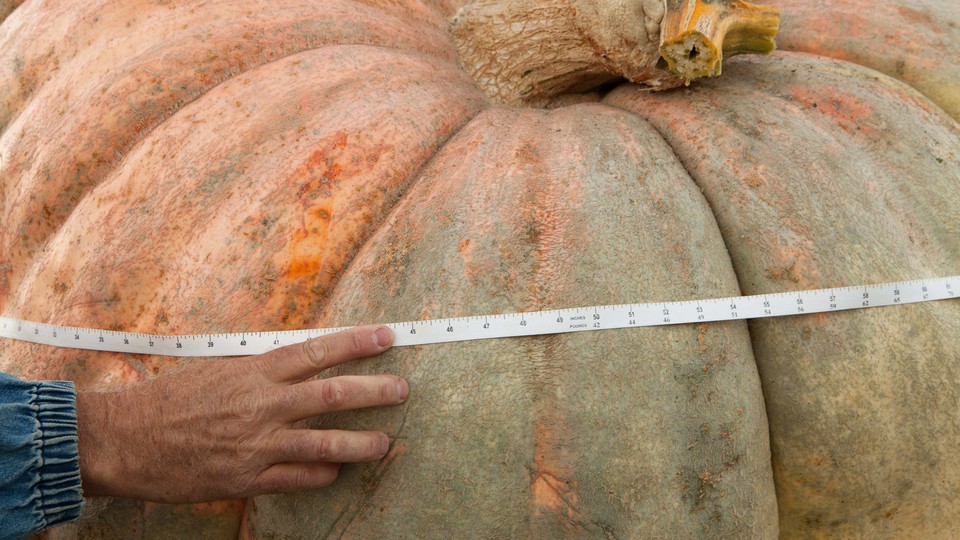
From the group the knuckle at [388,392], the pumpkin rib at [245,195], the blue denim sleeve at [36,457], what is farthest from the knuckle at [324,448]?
the blue denim sleeve at [36,457]

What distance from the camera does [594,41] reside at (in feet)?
6.81

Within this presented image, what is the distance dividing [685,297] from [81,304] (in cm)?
134

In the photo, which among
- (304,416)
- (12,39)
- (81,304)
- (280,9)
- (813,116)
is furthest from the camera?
(12,39)

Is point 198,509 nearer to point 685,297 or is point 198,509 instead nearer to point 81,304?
point 81,304

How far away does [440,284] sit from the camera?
60.1 inches

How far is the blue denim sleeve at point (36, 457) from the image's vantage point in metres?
1.38

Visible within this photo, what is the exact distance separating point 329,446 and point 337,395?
0.09 metres

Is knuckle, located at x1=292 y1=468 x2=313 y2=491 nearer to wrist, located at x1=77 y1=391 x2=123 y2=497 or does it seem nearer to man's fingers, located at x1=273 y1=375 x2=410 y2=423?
man's fingers, located at x1=273 y1=375 x2=410 y2=423

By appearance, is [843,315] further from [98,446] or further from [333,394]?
[98,446]

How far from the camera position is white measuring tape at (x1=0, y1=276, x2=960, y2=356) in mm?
1482

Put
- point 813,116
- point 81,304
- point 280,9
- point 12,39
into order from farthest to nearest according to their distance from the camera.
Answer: point 12,39, point 280,9, point 813,116, point 81,304

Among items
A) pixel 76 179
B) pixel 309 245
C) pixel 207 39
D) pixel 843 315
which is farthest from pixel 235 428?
pixel 843 315

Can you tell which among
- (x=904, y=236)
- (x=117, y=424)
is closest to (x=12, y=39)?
(x=117, y=424)

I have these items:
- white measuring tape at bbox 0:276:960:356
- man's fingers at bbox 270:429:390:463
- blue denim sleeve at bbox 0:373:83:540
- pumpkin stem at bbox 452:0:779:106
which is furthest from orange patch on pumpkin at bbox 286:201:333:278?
pumpkin stem at bbox 452:0:779:106
